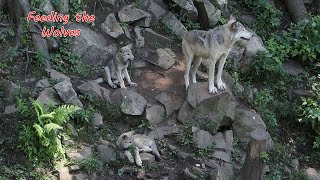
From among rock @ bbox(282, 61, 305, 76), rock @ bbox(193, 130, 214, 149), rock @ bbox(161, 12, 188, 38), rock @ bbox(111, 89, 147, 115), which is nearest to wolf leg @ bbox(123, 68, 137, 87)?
rock @ bbox(111, 89, 147, 115)

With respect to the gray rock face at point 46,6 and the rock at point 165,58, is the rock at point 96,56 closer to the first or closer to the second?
the rock at point 165,58

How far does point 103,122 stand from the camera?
10.7 m

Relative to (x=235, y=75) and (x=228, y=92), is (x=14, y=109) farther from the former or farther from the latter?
(x=235, y=75)

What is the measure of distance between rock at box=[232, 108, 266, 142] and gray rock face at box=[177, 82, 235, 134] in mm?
554

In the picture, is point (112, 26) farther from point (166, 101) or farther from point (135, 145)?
point (135, 145)

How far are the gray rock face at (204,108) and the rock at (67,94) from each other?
8.54ft

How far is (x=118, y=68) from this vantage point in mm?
11367

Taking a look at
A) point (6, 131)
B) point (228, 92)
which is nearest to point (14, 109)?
point (6, 131)

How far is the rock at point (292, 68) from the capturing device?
14.2 metres

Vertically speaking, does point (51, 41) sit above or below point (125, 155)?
above

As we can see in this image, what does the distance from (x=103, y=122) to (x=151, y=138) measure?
1.31 metres

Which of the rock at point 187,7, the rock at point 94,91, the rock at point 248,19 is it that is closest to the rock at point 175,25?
the rock at point 187,7

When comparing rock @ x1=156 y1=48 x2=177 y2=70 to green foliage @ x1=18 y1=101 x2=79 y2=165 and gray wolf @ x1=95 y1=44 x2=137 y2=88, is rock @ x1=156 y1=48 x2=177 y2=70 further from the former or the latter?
green foliage @ x1=18 y1=101 x2=79 y2=165

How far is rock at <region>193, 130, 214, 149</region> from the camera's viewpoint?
10531 mm
